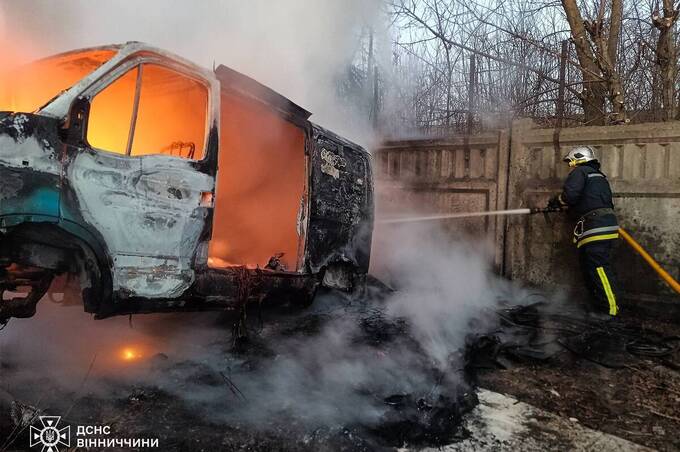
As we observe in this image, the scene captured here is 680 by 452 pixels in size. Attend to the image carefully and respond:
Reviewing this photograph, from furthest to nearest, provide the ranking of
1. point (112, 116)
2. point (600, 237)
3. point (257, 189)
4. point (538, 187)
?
point (538, 187)
point (600, 237)
point (257, 189)
point (112, 116)

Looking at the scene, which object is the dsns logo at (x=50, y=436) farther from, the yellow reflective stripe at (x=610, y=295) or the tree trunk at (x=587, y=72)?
the tree trunk at (x=587, y=72)

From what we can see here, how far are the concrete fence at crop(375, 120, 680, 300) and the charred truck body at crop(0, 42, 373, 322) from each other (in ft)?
9.02

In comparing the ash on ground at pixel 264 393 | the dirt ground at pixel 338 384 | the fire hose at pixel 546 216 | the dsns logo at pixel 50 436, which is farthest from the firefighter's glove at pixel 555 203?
the dsns logo at pixel 50 436

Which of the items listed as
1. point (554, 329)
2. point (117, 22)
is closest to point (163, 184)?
point (554, 329)

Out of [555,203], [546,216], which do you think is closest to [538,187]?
[546,216]

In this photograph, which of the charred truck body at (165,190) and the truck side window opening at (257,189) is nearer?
the charred truck body at (165,190)

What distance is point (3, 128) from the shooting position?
100 inches

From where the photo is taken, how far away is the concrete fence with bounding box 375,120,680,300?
6051 mm

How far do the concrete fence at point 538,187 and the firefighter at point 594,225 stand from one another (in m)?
0.48

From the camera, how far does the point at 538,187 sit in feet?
22.7

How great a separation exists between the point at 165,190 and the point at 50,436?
5.33ft

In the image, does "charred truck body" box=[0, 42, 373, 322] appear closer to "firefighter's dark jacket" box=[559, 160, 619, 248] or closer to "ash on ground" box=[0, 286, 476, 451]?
"ash on ground" box=[0, 286, 476, 451]

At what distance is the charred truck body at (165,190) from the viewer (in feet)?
9.08

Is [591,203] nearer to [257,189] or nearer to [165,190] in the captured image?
[257,189]
